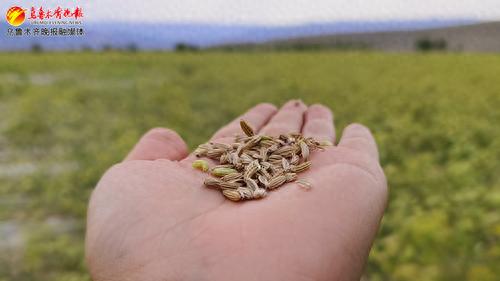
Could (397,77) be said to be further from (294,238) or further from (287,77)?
(294,238)

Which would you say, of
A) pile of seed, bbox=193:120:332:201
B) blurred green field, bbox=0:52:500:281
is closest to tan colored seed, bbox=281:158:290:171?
pile of seed, bbox=193:120:332:201

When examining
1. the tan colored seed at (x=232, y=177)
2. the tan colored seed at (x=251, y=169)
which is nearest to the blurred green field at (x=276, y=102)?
the tan colored seed at (x=251, y=169)

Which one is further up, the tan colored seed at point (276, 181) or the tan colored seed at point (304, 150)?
the tan colored seed at point (304, 150)

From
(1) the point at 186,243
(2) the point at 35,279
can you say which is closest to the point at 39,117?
(2) the point at 35,279

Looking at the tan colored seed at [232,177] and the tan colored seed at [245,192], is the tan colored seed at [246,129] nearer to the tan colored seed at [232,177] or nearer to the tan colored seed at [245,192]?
the tan colored seed at [232,177]

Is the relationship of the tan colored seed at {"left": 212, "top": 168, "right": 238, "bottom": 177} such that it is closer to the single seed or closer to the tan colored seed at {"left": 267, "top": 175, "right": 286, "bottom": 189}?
the single seed

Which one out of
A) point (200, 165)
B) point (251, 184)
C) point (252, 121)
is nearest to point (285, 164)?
point (251, 184)
